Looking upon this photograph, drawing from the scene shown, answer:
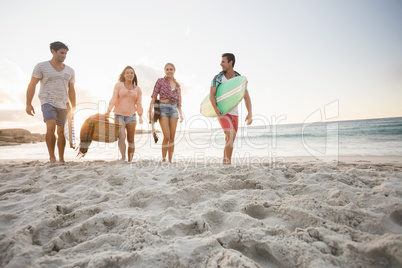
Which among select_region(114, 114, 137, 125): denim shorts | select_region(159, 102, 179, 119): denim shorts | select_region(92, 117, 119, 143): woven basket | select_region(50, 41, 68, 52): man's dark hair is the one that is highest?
select_region(50, 41, 68, 52): man's dark hair

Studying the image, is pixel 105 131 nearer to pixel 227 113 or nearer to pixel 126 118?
pixel 126 118

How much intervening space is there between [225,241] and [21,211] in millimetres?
1668

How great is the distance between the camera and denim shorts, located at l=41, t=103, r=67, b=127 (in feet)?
12.1

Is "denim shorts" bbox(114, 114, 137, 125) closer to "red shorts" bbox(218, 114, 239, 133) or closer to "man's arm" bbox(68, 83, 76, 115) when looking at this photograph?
"man's arm" bbox(68, 83, 76, 115)

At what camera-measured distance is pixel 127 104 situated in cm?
423

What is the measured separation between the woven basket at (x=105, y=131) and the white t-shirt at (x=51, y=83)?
0.80m

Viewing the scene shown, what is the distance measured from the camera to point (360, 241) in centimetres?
114

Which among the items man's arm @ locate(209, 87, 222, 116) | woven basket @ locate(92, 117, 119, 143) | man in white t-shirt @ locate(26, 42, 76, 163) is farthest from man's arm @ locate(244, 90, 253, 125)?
man in white t-shirt @ locate(26, 42, 76, 163)

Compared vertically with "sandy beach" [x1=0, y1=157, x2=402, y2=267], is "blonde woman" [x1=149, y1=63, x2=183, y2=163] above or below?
above

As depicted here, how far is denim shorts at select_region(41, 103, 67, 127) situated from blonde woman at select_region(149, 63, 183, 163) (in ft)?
5.60

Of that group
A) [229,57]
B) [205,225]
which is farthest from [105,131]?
[205,225]

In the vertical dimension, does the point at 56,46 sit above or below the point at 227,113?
above

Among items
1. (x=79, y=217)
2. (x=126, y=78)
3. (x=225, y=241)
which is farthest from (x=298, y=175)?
(x=126, y=78)

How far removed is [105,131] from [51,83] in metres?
1.29
